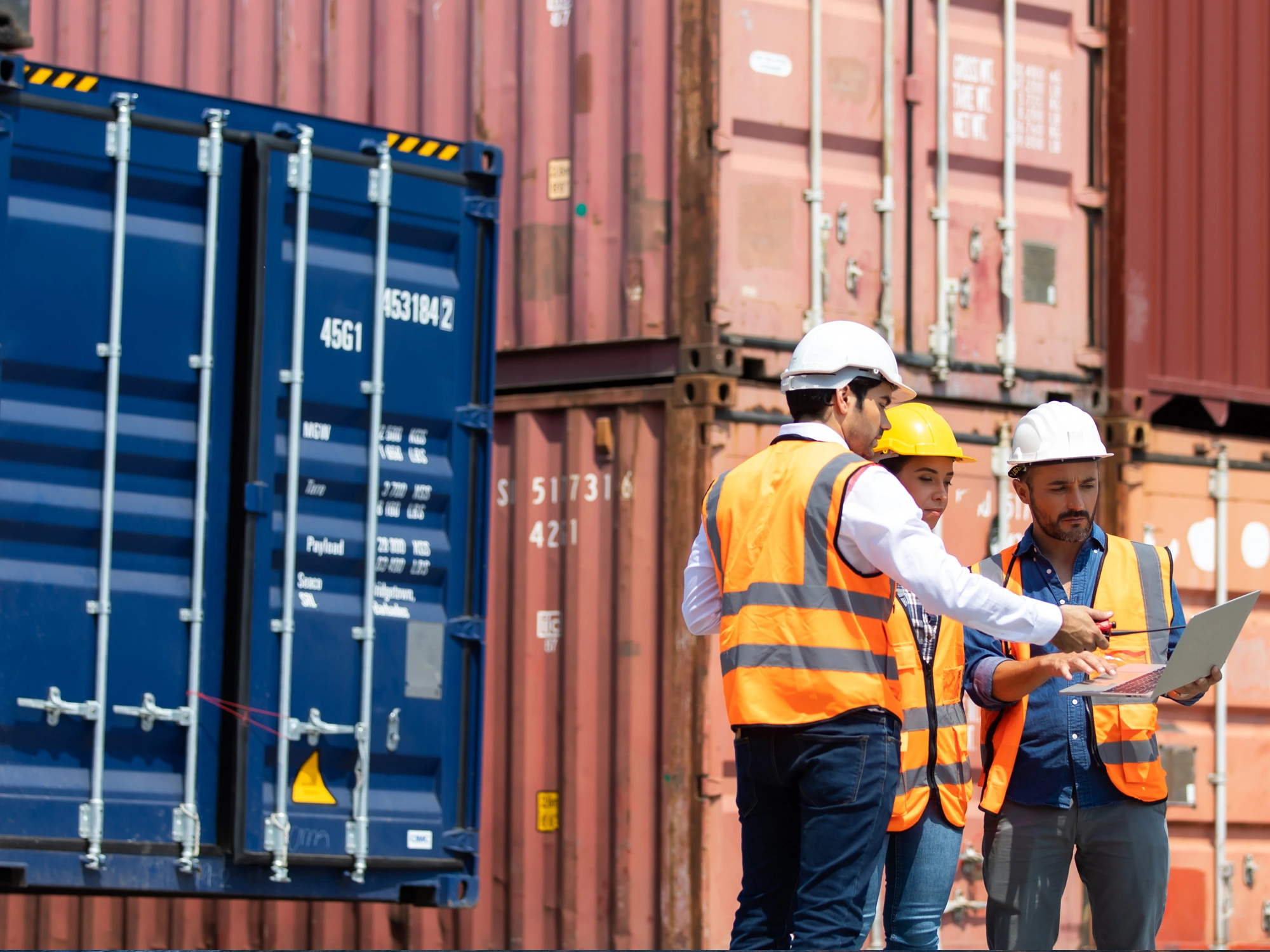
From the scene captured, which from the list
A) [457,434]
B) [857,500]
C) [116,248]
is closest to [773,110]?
[457,434]

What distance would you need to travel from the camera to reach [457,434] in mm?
6480

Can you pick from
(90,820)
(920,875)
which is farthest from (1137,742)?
(90,820)

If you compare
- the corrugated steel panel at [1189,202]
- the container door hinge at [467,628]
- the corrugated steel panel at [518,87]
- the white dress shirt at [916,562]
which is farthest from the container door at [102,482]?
the corrugated steel panel at [1189,202]

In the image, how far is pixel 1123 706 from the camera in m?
4.64

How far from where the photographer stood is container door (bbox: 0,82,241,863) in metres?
5.56

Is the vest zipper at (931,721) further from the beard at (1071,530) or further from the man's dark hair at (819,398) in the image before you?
the man's dark hair at (819,398)

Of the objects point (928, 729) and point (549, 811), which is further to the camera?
point (549, 811)

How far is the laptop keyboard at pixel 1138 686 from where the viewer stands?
4.20m

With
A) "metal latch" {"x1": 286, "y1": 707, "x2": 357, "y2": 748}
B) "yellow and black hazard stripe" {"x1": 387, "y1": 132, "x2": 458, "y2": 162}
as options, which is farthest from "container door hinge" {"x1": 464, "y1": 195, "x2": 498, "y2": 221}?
"metal latch" {"x1": 286, "y1": 707, "x2": 357, "y2": 748}

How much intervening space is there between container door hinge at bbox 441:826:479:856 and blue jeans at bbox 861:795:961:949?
81.7 inches

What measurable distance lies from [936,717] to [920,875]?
402mm

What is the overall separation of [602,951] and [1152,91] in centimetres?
478

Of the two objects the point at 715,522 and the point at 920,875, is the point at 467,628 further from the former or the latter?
the point at 715,522

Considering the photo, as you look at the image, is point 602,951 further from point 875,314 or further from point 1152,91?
point 1152,91
